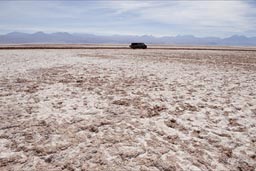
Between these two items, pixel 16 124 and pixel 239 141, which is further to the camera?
pixel 16 124

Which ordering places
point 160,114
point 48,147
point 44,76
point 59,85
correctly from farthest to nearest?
1. point 44,76
2. point 59,85
3. point 160,114
4. point 48,147

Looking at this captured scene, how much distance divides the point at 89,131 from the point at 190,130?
265 centimetres

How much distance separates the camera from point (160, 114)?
7.64 metres

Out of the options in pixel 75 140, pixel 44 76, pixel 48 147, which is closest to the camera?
pixel 48 147

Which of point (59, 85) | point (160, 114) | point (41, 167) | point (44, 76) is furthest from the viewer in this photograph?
point (44, 76)

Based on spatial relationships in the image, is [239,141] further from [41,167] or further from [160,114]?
[41,167]

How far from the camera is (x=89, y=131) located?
6164 mm

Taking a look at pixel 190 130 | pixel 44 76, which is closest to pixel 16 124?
pixel 190 130

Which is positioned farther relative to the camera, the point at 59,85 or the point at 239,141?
the point at 59,85

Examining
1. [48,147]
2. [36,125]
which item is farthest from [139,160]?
[36,125]

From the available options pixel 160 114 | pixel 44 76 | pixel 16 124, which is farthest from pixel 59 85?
pixel 160 114

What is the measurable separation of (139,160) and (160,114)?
2.95 m

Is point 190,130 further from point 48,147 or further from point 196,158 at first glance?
point 48,147

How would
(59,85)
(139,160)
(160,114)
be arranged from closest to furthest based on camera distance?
(139,160) < (160,114) < (59,85)
